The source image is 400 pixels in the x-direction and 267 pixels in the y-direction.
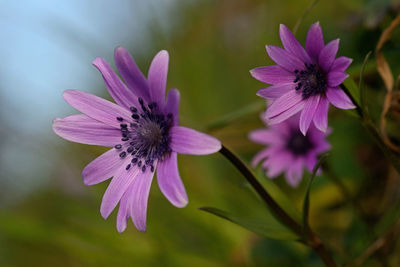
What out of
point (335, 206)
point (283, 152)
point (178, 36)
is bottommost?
point (335, 206)

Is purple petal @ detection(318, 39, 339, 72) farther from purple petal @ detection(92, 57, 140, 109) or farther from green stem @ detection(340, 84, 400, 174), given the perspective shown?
purple petal @ detection(92, 57, 140, 109)

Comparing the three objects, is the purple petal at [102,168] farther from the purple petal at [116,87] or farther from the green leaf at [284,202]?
the green leaf at [284,202]

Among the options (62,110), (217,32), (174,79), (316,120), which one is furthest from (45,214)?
(316,120)

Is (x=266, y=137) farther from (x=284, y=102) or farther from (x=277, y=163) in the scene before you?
(x=284, y=102)

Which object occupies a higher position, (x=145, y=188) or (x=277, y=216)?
(x=145, y=188)

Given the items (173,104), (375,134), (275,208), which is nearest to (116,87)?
(173,104)

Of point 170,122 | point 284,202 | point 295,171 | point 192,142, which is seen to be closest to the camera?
point 192,142

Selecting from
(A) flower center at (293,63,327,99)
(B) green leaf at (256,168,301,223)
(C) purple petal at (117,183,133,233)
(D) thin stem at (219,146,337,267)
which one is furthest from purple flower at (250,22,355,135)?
(C) purple petal at (117,183,133,233)

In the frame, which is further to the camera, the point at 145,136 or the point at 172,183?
the point at 145,136

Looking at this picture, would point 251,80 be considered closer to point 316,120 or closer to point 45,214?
point 45,214
